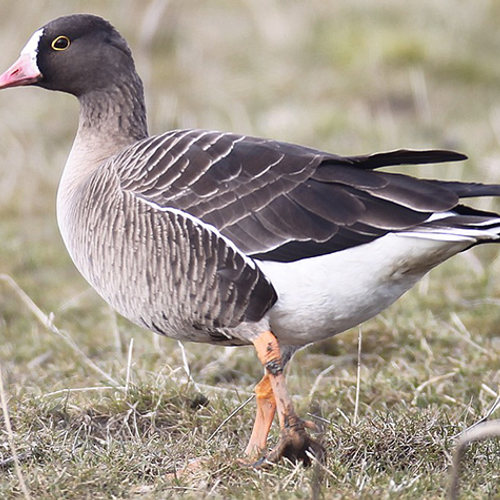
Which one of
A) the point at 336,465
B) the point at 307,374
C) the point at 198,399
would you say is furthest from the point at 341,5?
the point at 336,465

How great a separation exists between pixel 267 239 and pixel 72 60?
5.49ft

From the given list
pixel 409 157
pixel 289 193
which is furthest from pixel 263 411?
pixel 409 157

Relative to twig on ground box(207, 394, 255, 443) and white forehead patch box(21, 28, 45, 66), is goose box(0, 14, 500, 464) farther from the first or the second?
white forehead patch box(21, 28, 45, 66)

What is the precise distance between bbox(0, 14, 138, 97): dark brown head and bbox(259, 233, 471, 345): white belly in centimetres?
161

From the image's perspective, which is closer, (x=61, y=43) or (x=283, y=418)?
(x=283, y=418)

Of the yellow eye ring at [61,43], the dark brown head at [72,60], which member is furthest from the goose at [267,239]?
the yellow eye ring at [61,43]

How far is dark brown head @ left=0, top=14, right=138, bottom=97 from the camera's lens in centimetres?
478

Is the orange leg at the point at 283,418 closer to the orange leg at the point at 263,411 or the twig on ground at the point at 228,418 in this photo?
the orange leg at the point at 263,411

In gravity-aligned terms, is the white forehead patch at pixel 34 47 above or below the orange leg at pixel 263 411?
above

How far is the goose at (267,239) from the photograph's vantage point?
3602 mm

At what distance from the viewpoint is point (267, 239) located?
3705 millimetres

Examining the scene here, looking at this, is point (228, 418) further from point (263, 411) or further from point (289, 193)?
point (289, 193)

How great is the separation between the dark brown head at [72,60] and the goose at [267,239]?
2.59ft

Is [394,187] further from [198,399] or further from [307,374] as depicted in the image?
[307,374]
